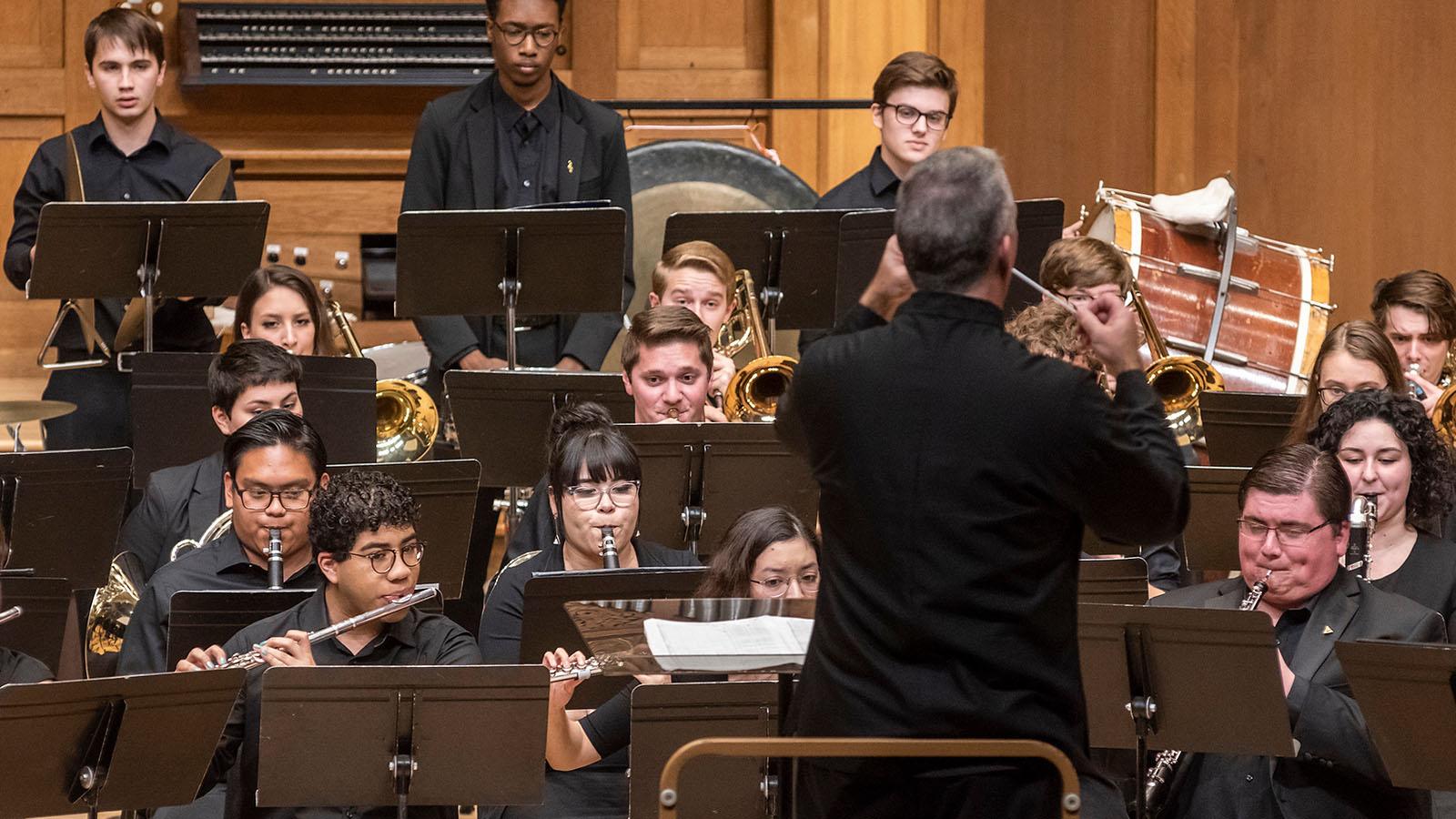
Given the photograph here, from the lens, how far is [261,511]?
388 centimetres

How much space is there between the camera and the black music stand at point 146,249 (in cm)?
486

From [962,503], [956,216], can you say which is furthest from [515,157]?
[962,503]

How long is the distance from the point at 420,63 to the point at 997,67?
2.20 metres

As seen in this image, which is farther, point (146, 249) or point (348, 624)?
point (146, 249)

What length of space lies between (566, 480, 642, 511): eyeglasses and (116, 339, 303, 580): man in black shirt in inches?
30.1

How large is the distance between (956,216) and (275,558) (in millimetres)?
2012

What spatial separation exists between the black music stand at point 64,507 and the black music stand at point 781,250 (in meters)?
1.63

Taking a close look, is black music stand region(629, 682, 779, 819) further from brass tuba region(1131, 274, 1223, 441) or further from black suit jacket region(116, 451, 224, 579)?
brass tuba region(1131, 274, 1223, 441)

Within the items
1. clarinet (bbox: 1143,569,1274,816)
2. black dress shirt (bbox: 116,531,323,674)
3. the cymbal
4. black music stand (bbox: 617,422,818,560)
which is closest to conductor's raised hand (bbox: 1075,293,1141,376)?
clarinet (bbox: 1143,569,1274,816)

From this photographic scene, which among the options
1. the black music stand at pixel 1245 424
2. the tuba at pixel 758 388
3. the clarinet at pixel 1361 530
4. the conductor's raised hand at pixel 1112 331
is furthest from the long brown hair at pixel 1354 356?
the conductor's raised hand at pixel 1112 331

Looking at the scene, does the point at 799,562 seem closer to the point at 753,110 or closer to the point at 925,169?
the point at 925,169

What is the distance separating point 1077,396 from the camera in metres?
2.19

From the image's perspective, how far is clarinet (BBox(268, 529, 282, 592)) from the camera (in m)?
3.81

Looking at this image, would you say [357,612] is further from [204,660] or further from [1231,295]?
[1231,295]
